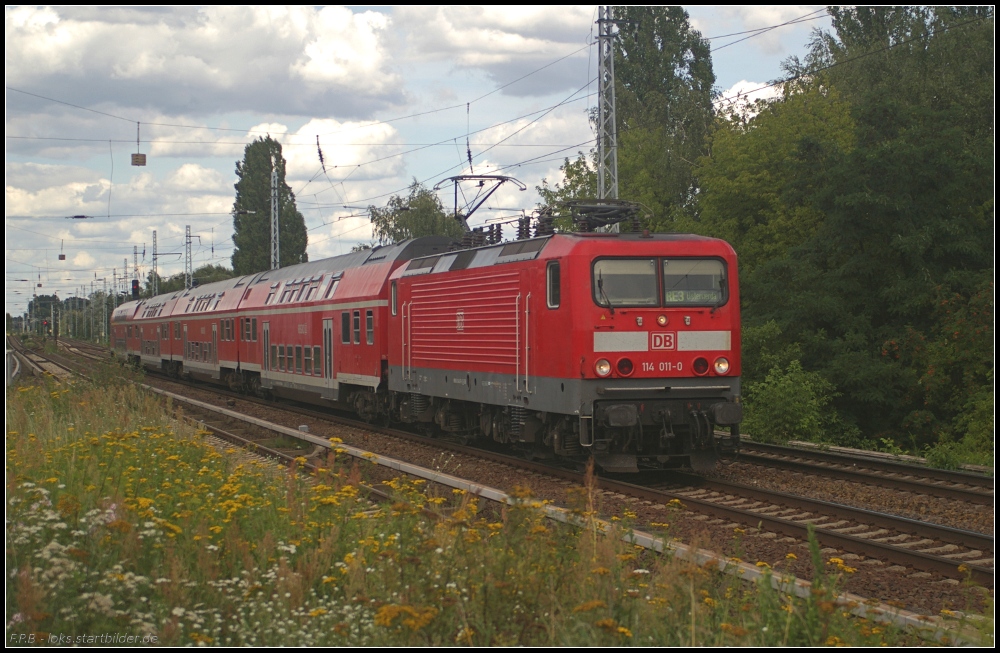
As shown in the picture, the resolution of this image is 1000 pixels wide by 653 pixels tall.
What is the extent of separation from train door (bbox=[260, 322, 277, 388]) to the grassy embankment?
62.6ft

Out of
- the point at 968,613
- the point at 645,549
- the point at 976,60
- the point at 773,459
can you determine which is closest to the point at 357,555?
the point at 645,549

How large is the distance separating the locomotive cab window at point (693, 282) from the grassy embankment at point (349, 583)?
208 inches

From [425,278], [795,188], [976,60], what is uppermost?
[976,60]

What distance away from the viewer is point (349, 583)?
6145mm

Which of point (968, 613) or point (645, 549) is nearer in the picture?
point (968, 613)

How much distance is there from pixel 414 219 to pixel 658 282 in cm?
5007

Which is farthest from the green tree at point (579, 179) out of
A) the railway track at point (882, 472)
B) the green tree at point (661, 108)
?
the railway track at point (882, 472)

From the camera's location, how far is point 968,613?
21.4 feet

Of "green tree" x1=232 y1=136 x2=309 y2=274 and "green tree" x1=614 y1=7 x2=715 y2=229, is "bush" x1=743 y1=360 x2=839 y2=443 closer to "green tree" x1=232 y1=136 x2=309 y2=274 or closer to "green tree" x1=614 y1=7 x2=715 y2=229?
"green tree" x1=614 y1=7 x2=715 y2=229

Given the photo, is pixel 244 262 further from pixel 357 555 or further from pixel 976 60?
pixel 357 555

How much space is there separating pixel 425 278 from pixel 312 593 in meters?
11.6

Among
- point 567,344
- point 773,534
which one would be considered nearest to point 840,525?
point 773,534

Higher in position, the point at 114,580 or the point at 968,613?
the point at 114,580

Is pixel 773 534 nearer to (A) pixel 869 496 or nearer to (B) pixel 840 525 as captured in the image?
(B) pixel 840 525
